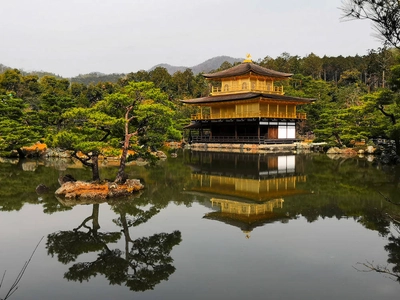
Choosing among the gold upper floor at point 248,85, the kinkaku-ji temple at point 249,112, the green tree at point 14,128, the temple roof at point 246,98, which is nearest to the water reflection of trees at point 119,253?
the green tree at point 14,128

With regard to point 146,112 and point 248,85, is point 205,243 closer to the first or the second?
point 146,112

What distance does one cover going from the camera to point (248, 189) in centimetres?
1620

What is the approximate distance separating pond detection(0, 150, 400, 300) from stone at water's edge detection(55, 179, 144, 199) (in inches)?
24.7

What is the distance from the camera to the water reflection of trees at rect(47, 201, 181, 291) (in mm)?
7160

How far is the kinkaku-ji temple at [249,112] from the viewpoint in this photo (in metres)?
39.3

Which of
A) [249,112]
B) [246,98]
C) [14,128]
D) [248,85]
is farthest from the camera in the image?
[248,85]

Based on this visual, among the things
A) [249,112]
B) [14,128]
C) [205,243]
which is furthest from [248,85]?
[205,243]

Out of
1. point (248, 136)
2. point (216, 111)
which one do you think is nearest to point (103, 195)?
point (248, 136)

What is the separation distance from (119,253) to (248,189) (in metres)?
8.70

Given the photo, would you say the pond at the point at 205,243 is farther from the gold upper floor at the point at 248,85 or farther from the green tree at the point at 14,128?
the gold upper floor at the point at 248,85

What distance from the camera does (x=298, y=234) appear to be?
31.8 ft

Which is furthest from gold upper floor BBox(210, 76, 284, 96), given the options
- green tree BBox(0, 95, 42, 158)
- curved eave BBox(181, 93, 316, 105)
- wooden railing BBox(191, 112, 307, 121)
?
green tree BBox(0, 95, 42, 158)

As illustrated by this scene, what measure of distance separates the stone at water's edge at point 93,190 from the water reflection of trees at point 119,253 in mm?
2622

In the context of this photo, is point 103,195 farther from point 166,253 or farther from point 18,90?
point 18,90
